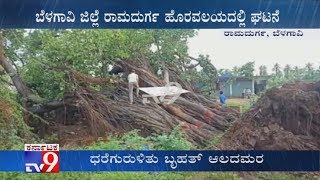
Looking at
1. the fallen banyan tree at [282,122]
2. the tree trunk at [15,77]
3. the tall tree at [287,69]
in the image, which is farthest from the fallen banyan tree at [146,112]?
the tall tree at [287,69]

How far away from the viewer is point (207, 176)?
3.77 meters

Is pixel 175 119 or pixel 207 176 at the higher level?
pixel 175 119

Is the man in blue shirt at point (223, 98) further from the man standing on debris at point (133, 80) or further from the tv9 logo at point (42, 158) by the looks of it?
the tv9 logo at point (42, 158)

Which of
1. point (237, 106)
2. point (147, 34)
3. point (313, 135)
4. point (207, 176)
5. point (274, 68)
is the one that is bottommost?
point (207, 176)

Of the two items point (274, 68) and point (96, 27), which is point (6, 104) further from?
point (274, 68)

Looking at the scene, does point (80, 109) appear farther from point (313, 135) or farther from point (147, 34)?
point (313, 135)

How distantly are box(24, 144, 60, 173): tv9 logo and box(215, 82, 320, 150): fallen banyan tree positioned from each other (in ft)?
4.36

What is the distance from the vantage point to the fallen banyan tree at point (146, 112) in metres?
3.83

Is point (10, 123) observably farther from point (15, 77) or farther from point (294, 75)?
point (294, 75)

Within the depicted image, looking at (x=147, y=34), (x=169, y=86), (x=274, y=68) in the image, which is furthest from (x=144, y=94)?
(x=274, y=68)

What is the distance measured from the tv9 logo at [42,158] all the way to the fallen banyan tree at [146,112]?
0.36 m

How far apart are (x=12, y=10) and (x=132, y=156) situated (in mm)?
1486

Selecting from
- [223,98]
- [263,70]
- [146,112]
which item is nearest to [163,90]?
[146,112]

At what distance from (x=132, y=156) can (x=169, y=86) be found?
640mm
